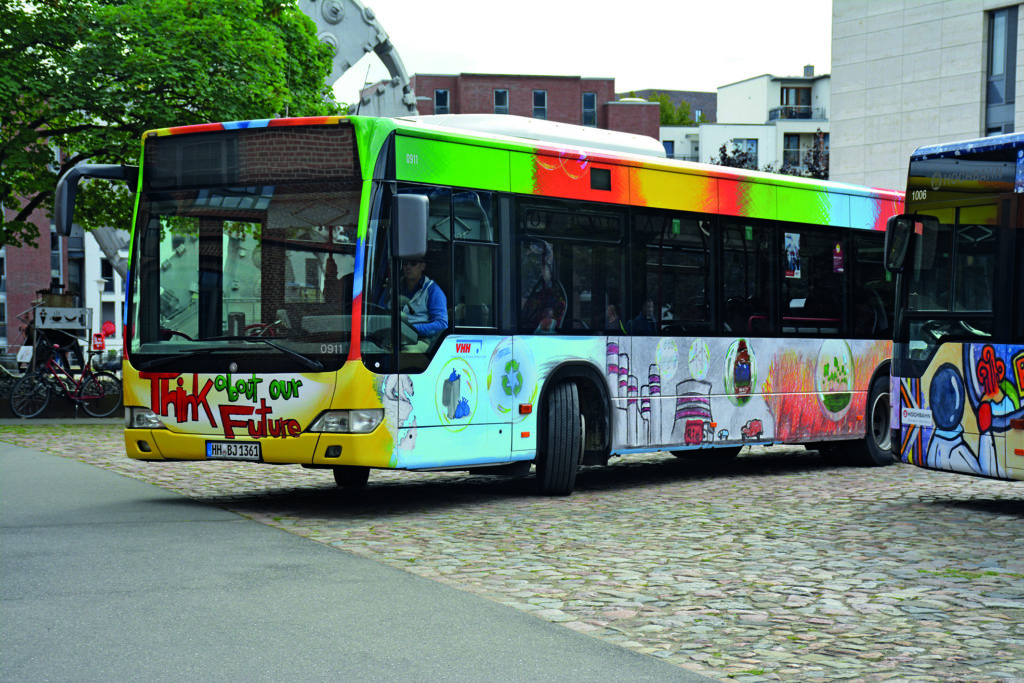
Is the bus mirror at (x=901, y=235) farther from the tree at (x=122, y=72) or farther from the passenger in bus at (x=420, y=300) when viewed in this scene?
the tree at (x=122, y=72)

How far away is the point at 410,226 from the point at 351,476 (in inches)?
148

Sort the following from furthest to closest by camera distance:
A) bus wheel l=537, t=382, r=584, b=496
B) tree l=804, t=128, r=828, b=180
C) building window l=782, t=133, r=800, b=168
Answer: building window l=782, t=133, r=800, b=168
tree l=804, t=128, r=828, b=180
bus wheel l=537, t=382, r=584, b=496

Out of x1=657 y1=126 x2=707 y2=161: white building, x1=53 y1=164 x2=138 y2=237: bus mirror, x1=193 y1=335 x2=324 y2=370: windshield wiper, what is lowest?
x1=193 y1=335 x2=324 y2=370: windshield wiper

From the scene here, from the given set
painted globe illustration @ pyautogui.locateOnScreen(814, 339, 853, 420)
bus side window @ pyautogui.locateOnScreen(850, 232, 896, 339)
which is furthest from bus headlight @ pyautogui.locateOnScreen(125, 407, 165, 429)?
bus side window @ pyautogui.locateOnScreen(850, 232, 896, 339)

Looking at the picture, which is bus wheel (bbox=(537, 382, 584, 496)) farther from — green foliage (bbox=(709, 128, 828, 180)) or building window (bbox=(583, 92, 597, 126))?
building window (bbox=(583, 92, 597, 126))

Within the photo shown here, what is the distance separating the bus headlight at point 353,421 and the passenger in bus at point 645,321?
3.16m

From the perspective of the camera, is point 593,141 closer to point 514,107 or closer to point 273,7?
point 273,7

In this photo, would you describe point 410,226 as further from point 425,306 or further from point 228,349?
point 228,349

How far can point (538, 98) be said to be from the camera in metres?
93.4

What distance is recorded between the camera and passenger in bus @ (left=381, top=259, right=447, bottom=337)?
10.4m

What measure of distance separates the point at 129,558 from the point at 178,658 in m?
2.79

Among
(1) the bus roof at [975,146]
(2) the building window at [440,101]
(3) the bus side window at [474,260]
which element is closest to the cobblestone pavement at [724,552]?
(3) the bus side window at [474,260]

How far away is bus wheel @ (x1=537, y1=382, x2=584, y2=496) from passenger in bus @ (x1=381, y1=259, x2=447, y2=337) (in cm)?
153

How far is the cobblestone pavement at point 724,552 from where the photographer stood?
6309 millimetres
